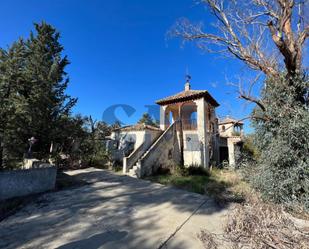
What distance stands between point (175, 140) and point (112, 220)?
10732mm

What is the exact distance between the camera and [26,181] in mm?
7547

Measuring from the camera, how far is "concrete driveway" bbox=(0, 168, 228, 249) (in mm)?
4227

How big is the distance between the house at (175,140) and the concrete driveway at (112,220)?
486cm

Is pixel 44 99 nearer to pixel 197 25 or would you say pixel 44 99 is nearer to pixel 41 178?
pixel 41 178

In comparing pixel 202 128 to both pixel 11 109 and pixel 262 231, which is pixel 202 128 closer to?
pixel 262 231

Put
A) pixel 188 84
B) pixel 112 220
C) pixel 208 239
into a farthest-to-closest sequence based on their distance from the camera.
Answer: pixel 188 84
pixel 112 220
pixel 208 239

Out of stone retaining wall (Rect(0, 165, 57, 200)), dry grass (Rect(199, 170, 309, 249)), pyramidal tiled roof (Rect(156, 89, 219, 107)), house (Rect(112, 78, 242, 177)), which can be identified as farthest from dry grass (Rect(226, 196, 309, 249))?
pyramidal tiled roof (Rect(156, 89, 219, 107))

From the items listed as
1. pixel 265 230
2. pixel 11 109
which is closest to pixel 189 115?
pixel 11 109

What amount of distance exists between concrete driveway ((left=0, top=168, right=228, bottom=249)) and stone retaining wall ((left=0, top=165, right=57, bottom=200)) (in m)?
0.66

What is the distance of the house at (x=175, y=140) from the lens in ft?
43.0

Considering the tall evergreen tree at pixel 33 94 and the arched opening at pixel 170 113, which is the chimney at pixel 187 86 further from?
the tall evergreen tree at pixel 33 94

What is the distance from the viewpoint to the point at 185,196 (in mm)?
7727

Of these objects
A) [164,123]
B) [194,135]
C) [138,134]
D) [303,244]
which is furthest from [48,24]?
[303,244]

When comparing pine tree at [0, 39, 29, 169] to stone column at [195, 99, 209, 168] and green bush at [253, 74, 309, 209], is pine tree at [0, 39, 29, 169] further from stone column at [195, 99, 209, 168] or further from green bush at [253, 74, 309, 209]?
green bush at [253, 74, 309, 209]
